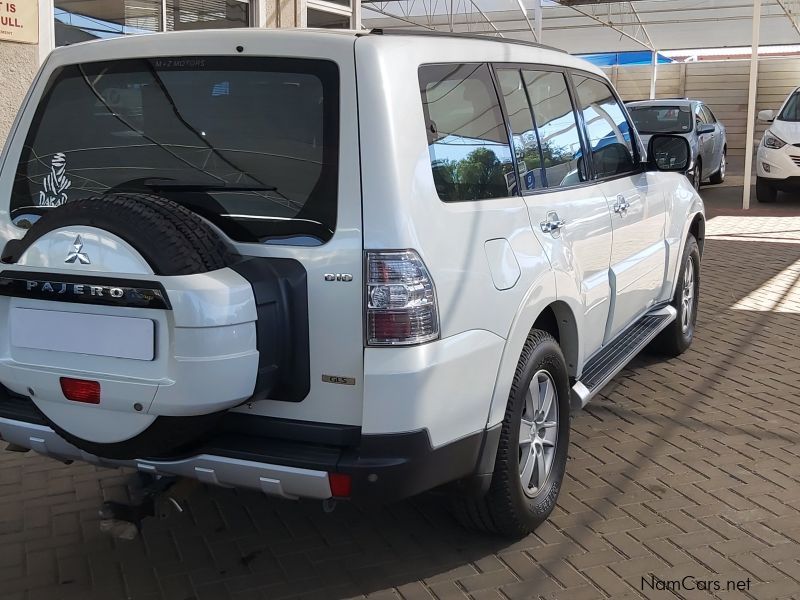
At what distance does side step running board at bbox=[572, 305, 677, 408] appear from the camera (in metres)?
4.13

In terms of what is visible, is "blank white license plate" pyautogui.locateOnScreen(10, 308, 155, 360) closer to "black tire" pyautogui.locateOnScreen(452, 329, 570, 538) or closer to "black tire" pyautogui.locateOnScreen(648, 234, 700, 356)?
"black tire" pyautogui.locateOnScreen(452, 329, 570, 538)

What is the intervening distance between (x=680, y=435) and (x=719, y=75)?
87.6ft

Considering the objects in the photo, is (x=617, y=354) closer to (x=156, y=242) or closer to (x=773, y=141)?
(x=156, y=242)

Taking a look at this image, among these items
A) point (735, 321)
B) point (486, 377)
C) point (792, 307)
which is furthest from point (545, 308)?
point (792, 307)

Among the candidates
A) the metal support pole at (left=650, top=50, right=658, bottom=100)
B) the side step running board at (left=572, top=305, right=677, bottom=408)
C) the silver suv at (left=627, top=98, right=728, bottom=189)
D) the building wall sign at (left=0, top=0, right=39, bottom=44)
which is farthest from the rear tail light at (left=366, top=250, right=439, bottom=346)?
the metal support pole at (left=650, top=50, right=658, bottom=100)

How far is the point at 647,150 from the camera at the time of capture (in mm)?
5344

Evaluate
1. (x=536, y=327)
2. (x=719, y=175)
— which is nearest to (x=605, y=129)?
(x=536, y=327)

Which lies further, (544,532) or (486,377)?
(544,532)

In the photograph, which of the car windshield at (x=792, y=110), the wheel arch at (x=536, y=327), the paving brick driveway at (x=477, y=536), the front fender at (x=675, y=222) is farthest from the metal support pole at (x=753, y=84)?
the wheel arch at (x=536, y=327)

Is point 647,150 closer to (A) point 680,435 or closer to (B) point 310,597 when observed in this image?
(A) point 680,435

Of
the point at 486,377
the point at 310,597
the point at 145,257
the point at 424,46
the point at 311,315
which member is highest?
the point at 424,46

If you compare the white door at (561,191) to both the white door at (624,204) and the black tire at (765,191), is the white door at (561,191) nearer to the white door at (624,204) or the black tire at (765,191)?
the white door at (624,204)

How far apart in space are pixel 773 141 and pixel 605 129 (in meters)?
11.7

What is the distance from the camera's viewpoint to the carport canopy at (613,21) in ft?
86.2
